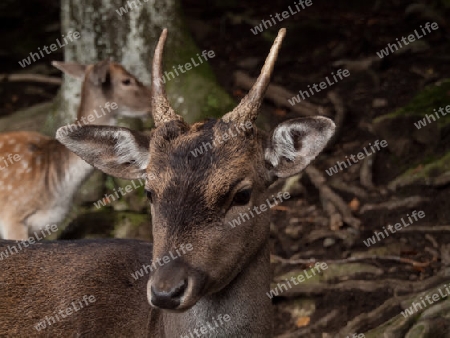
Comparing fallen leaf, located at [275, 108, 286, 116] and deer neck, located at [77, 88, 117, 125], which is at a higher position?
deer neck, located at [77, 88, 117, 125]

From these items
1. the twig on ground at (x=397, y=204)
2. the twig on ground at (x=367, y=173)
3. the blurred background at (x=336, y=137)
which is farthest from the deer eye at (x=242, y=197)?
the twig on ground at (x=367, y=173)

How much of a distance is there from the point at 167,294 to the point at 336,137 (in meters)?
5.87

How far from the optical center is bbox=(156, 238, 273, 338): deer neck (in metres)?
3.86

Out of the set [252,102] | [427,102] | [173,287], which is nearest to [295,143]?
[252,102]

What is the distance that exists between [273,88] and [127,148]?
5.92 m

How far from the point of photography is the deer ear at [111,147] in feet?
13.2

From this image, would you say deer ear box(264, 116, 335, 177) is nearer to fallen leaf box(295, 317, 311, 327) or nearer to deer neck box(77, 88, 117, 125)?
fallen leaf box(295, 317, 311, 327)

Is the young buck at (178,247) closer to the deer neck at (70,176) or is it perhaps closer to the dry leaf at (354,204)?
the deer neck at (70,176)

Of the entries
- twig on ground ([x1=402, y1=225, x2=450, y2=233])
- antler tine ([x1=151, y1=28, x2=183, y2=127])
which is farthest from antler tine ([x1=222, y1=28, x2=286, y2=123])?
twig on ground ([x1=402, y1=225, x2=450, y2=233])

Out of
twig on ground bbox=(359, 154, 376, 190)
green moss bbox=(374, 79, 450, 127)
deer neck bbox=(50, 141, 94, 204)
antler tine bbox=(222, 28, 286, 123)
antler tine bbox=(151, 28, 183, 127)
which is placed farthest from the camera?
green moss bbox=(374, 79, 450, 127)

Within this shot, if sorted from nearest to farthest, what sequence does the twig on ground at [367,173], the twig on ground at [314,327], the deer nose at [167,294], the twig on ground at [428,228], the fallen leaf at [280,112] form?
the deer nose at [167,294] < the twig on ground at [314,327] < the twig on ground at [428,228] < the twig on ground at [367,173] < the fallen leaf at [280,112]

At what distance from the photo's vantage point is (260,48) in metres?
12.0

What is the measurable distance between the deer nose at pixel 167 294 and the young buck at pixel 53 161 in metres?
4.34

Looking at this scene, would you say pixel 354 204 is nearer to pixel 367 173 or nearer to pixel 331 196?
pixel 331 196
